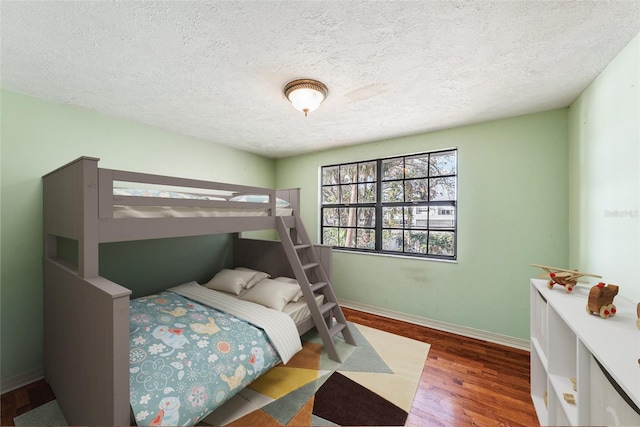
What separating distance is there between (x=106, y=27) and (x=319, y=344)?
2.86m

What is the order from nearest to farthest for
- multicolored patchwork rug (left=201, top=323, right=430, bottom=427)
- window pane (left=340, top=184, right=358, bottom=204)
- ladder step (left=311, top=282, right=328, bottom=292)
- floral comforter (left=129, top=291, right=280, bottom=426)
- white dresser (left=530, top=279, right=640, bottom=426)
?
white dresser (left=530, top=279, right=640, bottom=426) → floral comforter (left=129, top=291, right=280, bottom=426) → multicolored patchwork rug (left=201, top=323, right=430, bottom=427) → ladder step (left=311, top=282, right=328, bottom=292) → window pane (left=340, top=184, right=358, bottom=204)

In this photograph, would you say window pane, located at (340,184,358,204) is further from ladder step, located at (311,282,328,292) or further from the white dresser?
the white dresser

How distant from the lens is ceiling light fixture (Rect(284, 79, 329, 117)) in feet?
5.81

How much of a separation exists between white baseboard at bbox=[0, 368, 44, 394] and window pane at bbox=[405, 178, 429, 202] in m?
3.96

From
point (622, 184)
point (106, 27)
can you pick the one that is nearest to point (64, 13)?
point (106, 27)

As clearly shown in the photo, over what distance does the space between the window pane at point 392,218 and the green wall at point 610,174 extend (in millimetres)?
1606

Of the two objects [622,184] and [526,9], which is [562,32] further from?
[622,184]

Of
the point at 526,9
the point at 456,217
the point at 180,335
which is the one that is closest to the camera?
the point at 526,9

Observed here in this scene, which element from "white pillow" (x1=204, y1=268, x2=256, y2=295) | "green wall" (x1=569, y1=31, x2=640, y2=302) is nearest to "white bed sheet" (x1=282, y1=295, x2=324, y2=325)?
"white pillow" (x1=204, y1=268, x2=256, y2=295)

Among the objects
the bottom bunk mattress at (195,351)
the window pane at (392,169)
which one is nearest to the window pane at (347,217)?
the window pane at (392,169)

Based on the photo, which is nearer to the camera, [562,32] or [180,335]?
[562,32]

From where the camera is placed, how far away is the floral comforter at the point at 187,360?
4.10ft

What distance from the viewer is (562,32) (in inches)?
51.6

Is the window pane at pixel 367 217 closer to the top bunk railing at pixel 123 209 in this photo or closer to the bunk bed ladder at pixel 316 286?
the bunk bed ladder at pixel 316 286
